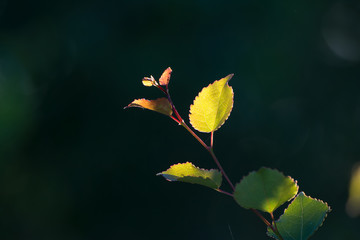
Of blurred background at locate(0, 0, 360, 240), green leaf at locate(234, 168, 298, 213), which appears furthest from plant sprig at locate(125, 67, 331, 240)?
blurred background at locate(0, 0, 360, 240)

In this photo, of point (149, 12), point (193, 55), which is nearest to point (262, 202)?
point (193, 55)

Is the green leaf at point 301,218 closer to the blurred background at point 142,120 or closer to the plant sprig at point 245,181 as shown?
the plant sprig at point 245,181

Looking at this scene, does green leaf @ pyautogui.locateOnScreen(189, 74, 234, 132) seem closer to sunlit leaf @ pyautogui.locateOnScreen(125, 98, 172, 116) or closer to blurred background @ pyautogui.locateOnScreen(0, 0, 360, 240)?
sunlit leaf @ pyautogui.locateOnScreen(125, 98, 172, 116)

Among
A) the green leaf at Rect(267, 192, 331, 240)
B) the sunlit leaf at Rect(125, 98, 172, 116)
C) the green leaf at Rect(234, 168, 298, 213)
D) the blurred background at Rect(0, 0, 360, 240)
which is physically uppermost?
the sunlit leaf at Rect(125, 98, 172, 116)

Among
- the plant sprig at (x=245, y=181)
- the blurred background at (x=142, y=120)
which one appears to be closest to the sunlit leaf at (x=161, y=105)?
the plant sprig at (x=245, y=181)

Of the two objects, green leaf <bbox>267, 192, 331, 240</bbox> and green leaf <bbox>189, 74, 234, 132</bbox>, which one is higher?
green leaf <bbox>189, 74, 234, 132</bbox>

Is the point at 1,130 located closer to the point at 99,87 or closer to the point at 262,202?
the point at 99,87

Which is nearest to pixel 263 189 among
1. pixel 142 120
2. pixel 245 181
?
pixel 245 181

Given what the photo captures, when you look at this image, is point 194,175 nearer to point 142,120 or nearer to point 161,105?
point 161,105
